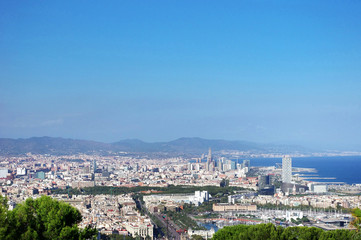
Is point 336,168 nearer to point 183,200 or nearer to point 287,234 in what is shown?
point 183,200

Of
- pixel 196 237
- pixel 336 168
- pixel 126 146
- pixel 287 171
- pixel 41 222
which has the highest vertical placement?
pixel 126 146

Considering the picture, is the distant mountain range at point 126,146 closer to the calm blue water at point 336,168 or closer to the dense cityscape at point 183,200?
the calm blue water at point 336,168

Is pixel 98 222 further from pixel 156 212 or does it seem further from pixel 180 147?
→ pixel 180 147

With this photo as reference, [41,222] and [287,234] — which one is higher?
[41,222]

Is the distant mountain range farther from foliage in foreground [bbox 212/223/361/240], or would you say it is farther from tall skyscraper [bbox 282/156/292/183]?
foliage in foreground [bbox 212/223/361/240]

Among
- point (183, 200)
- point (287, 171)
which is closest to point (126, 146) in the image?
point (287, 171)
